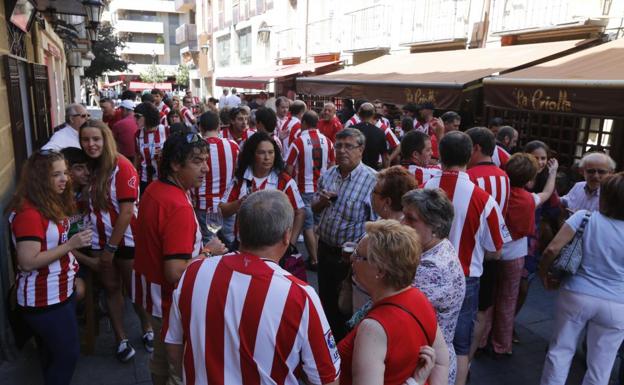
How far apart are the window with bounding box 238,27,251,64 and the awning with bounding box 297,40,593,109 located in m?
17.7

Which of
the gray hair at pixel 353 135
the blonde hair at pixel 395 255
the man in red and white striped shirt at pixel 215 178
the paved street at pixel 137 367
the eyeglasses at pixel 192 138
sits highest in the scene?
the eyeglasses at pixel 192 138

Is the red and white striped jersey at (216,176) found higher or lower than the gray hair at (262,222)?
lower

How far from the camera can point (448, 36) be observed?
1116 centimetres

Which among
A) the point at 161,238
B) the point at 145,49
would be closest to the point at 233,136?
the point at 161,238

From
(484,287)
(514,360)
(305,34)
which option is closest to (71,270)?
(484,287)

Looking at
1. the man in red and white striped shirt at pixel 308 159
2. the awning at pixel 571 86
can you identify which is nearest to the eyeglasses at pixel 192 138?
Result: the man in red and white striped shirt at pixel 308 159

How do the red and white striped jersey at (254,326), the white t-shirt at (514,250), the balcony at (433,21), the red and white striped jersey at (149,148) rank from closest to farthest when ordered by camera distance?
the red and white striped jersey at (254,326)
the white t-shirt at (514,250)
the red and white striped jersey at (149,148)
the balcony at (433,21)

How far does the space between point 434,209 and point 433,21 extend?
34.6 ft

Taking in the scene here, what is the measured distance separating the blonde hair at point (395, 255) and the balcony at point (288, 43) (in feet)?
64.0

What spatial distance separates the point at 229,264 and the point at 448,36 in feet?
35.3

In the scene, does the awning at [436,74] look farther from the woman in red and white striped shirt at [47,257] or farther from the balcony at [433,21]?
the woman in red and white striped shirt at [47,257]

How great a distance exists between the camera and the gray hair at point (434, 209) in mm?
2344

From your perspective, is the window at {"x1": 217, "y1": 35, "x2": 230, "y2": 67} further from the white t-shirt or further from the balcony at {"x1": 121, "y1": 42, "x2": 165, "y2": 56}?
the white t-shirt

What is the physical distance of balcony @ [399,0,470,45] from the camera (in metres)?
10.8
